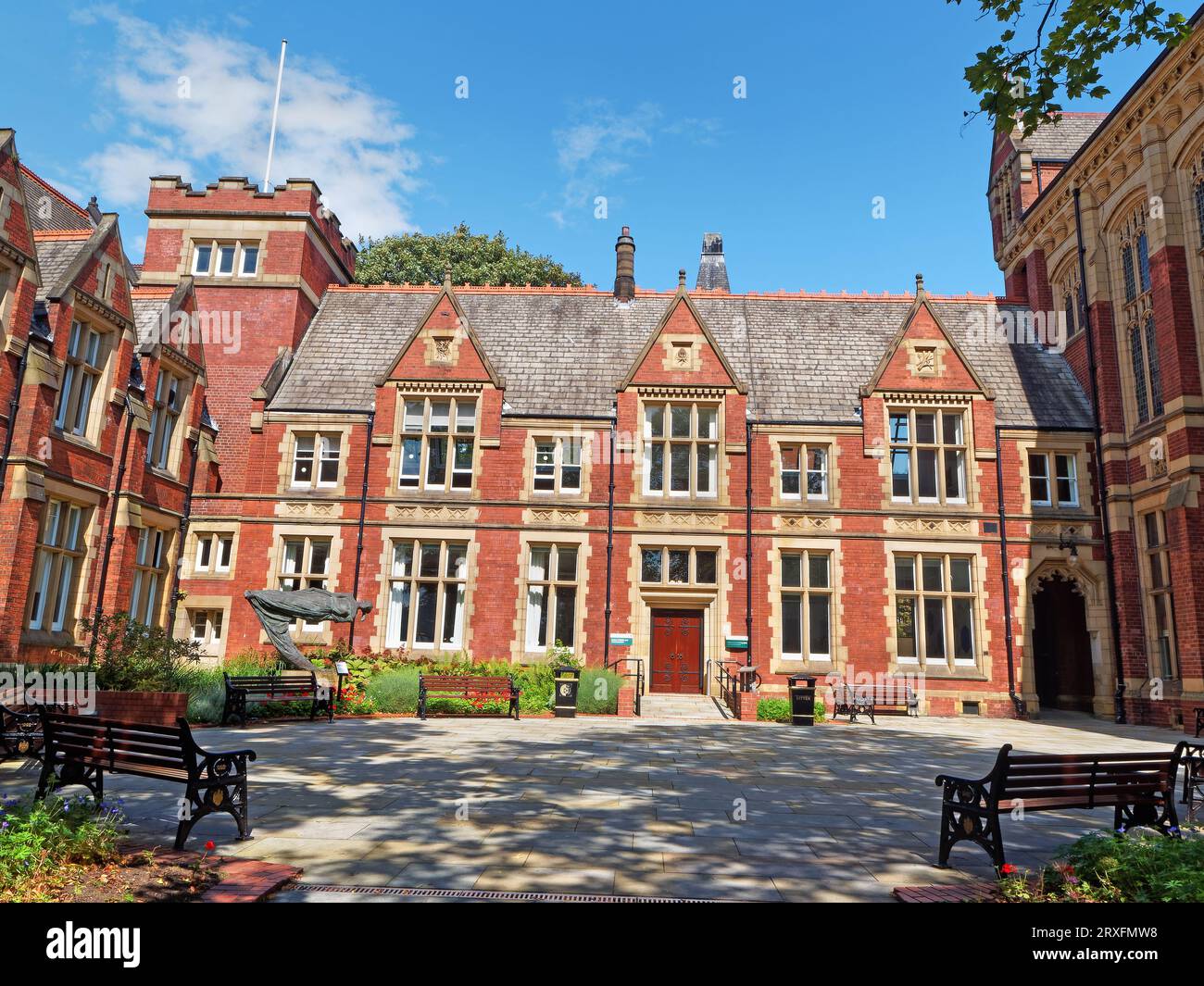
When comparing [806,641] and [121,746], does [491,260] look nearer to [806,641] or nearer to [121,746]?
[806,641]

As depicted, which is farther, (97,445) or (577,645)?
(577,645)

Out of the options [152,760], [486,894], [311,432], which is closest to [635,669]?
[311,432]

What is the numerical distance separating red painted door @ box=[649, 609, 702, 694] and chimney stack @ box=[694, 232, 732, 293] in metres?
45.2

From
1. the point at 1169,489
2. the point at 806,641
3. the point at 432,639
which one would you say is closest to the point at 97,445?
the point at 432,639

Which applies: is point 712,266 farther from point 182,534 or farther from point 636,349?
point 182,534

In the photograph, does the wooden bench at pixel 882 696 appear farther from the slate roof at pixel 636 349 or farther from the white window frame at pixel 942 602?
the slate roof at pixel 636 349

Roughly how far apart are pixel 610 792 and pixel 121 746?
5.13 metres

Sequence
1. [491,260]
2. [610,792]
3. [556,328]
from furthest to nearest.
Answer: [491,260] < [556,328] < [610,792]

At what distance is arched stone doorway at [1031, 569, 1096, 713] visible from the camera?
966 inches

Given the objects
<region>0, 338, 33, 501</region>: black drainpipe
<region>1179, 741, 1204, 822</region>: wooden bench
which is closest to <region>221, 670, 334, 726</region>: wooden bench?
<region>0, 338, 33, 501</region>: black drainpipe

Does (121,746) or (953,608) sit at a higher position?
(953,608)

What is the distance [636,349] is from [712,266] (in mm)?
43156

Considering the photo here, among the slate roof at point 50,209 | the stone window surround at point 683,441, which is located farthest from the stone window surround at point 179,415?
the stone window surround at point 683,441

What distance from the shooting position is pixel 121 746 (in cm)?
735
